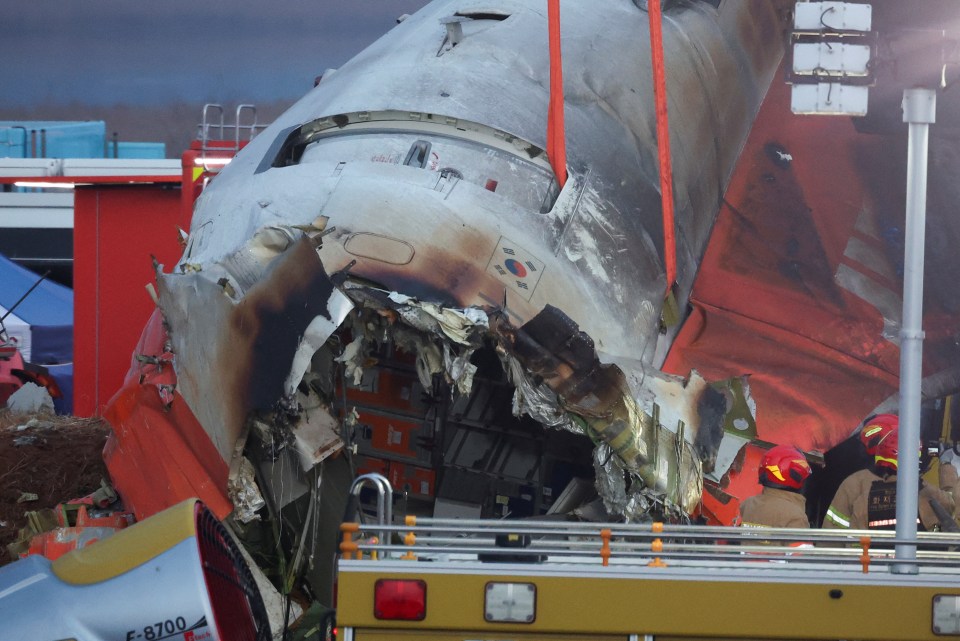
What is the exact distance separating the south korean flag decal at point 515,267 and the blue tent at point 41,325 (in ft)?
46.1

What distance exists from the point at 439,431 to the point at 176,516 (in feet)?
14.2

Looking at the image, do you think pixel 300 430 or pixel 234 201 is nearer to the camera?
pixel 300 430

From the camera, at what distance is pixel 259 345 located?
7.38m

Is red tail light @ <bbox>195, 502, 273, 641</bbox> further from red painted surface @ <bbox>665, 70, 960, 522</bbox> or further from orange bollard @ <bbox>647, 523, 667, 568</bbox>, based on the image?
red painted surface @ <bbox>665, 70, 960, 522</bbox>

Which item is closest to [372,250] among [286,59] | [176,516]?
[176,516]

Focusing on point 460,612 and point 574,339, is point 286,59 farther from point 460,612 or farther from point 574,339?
point 460,612

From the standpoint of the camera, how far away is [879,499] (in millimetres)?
8078

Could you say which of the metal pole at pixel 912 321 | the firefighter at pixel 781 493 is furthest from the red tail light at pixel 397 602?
the firefighter at pixel 781 493

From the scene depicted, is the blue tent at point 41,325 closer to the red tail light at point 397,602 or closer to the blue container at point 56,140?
the blue container at point 56,140

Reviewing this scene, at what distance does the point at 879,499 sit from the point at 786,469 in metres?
0.64

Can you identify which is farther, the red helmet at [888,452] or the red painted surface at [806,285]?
the red painted surface at [806,285]

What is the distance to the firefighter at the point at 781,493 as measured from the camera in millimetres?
7992

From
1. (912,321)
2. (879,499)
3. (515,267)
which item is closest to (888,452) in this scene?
(879,499)

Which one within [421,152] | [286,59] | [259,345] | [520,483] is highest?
[286,59]
